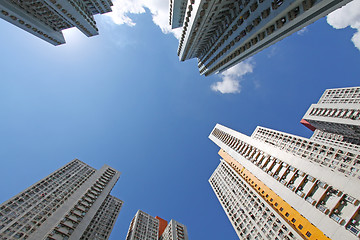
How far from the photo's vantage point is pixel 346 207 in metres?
16.8

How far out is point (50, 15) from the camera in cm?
4469

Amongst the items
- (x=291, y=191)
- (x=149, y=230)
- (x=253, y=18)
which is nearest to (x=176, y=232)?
(x=149, y=230)

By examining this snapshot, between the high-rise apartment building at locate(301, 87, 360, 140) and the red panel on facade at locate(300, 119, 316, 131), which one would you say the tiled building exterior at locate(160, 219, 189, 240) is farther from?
the red panel on facade at locate(300, 119, 316, 131)

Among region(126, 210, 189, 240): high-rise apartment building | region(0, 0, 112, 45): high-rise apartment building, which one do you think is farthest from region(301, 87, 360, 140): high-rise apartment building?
region(0, 0, 112, 45): high-rise apartment building

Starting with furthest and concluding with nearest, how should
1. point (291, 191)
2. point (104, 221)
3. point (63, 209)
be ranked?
point (104, 221)
point (63, 209)
point (291, 191)

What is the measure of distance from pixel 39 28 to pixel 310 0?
58909 millimetres

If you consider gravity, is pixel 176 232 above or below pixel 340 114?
below

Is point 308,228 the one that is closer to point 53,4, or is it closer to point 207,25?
point 207,25

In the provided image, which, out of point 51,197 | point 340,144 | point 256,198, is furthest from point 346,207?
point 340,144

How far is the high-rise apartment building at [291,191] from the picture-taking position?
1706 centimetres

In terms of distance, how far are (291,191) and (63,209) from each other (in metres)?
41.1

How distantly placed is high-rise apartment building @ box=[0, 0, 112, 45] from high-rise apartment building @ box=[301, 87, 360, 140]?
84936 mm

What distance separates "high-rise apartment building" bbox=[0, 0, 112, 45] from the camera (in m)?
36.2

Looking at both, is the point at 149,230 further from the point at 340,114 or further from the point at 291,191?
the point at 340,114
